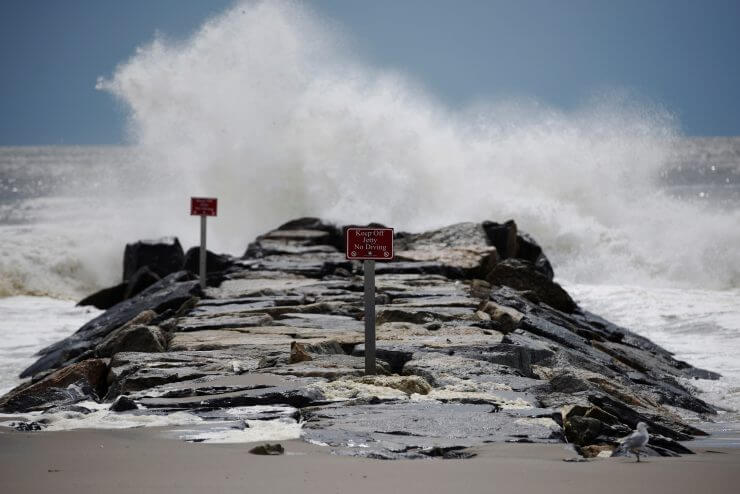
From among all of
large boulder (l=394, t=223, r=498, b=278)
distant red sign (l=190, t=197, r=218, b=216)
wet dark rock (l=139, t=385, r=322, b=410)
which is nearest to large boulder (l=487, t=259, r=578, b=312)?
large boulder (l=394, t=223, r=498, b=278)

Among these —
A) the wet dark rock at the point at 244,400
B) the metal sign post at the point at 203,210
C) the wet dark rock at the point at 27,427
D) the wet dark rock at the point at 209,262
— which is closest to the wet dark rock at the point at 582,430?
the wet dark rock at the point at 244,400

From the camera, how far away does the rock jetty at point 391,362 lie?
4828 millimetres

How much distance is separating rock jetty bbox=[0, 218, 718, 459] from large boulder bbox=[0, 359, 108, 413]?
0.04ft

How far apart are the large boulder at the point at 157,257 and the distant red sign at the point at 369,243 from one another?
30.5ft

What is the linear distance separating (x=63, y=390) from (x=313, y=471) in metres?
2.71

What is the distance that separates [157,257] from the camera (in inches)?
610

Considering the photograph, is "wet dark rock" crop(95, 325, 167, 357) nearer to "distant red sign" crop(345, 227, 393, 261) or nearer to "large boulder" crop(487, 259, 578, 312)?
"distant red sign" crop(345, 227, 393, 261)

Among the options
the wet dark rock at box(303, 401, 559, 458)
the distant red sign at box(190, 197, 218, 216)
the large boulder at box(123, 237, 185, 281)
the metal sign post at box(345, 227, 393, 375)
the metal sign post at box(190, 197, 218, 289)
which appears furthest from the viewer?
the large boulder at box(123, 237, 185, 281)

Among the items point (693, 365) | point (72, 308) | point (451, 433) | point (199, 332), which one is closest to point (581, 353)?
point (693, 365)

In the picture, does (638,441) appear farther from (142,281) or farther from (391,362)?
(142,281)

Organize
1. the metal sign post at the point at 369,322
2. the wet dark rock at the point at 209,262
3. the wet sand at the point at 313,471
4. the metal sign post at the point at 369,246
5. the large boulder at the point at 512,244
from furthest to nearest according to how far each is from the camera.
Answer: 1. the large boulder at the point at 512,244
2. the wet dark rock at the point at 209,262
3. the metal sign post at the point at 369,246
4. the metal sign post at the point at 369,322
5. the wet sand at the point at 313,471

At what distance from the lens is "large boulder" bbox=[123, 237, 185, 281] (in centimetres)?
1535

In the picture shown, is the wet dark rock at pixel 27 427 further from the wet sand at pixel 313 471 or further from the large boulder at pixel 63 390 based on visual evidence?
the large boulder at pixel 63 390

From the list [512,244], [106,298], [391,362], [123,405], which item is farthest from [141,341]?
[512,244]
